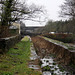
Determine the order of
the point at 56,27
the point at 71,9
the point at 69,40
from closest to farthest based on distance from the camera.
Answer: the point at 69,40, the point at 71,9, the point at 56,27

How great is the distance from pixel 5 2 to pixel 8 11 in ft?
4.28

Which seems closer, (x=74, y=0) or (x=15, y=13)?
(x=15, y=13)

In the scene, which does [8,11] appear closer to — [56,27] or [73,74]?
[73,74]

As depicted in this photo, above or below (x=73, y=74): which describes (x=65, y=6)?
above

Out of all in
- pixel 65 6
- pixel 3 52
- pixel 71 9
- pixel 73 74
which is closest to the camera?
pixel 73 74

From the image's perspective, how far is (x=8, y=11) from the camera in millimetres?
16422

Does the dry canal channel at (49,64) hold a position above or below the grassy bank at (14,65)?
below

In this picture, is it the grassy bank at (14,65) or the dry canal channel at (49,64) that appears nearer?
the grassy bank at (14,65)

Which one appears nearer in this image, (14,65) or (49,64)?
(14,65)

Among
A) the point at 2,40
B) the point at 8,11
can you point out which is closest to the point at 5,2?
the point at 8,11

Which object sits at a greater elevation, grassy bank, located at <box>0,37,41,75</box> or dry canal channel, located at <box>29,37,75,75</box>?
grassy bank, located at <box>0,37,41,75</box>

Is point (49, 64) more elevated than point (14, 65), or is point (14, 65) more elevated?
point (14, 65)

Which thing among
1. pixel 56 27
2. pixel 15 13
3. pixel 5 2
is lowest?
pixel 56 27

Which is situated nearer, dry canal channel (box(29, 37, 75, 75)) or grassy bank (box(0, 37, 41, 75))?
grassy bank (box(0, 37, 41, 75))
